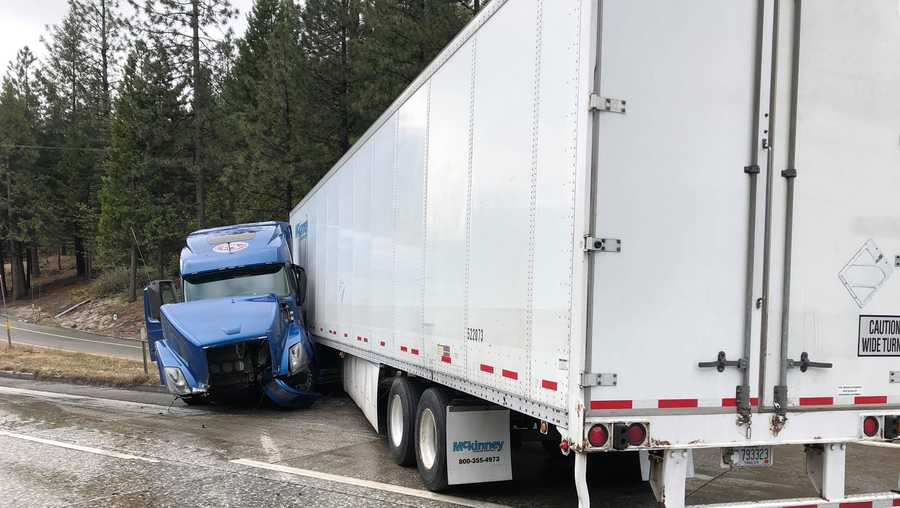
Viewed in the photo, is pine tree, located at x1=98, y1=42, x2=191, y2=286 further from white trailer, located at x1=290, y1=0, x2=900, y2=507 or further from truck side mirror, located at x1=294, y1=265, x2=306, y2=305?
white trailer, located at x1=290, y1=0, x2=900, y2=507

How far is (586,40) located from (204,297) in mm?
10212

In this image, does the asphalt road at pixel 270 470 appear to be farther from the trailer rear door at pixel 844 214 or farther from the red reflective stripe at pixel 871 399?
the trailer rear door at pixel 844 214

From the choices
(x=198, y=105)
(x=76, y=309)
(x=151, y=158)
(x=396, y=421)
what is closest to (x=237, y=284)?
(x=396, y=421)

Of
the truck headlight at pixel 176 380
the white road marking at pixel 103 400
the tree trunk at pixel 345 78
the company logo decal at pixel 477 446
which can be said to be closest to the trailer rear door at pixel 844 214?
the company logo decal at pixel 477 446

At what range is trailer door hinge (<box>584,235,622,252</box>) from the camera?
4.00m

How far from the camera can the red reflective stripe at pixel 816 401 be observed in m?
4.46

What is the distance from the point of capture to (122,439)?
8.98m

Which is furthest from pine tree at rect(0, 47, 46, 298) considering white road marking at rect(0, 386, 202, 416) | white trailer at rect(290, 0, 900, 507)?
white trailer at rect(290, 0, 900, 507)

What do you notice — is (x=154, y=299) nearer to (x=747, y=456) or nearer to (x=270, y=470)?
(x=270, y=470)

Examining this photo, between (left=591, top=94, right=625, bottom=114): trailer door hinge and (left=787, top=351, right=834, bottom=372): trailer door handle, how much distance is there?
2.01 meters

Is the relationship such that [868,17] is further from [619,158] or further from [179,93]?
[179,93]

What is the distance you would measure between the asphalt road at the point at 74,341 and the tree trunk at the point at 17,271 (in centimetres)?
Answer: 1562

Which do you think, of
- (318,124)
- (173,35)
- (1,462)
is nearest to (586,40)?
(1,462)

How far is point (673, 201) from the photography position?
4184mm
